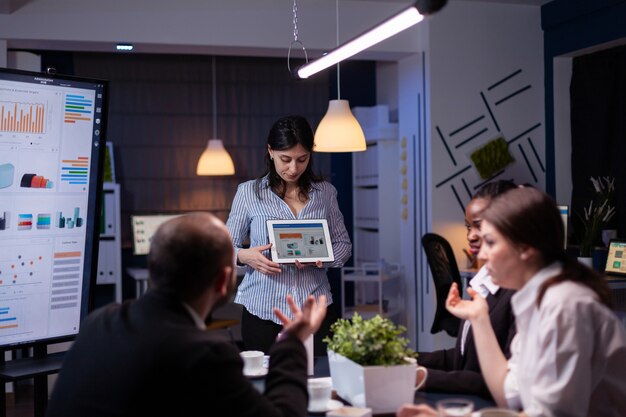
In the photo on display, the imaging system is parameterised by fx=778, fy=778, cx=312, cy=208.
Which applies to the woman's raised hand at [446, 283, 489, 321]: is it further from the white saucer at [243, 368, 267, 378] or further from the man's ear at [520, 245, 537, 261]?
the white saucer at [243, 368, 267, 378]

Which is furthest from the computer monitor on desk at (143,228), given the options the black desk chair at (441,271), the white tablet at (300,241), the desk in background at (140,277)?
the white tablet at (300,241)

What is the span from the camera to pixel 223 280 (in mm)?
1812

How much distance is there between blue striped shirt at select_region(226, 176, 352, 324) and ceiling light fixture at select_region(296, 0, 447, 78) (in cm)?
57

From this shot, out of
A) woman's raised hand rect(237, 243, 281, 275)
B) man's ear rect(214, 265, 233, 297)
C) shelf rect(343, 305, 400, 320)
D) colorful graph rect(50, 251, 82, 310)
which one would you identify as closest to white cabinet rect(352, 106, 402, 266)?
shelf rect(343, 305, 400, 320)

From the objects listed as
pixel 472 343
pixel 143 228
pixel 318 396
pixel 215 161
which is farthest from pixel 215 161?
pixel 318 396

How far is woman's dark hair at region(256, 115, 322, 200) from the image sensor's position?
334cm

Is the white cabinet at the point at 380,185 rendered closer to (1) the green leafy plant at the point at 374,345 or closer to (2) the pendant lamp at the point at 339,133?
(2) the pendant lamp at the point at 339,133

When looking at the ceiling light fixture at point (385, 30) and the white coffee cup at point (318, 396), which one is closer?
the white coffee cup at point (318, 396)

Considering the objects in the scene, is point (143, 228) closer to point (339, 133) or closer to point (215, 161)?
point (215, 161)

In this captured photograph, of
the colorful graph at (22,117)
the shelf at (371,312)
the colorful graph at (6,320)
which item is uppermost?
the colorful graph at (22,117)

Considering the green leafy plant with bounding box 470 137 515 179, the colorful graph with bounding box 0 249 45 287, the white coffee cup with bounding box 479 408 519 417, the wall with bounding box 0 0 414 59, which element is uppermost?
the wall with bounding box 0 0 414 59

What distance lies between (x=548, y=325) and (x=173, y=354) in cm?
86

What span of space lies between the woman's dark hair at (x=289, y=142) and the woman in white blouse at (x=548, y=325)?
4.82ft

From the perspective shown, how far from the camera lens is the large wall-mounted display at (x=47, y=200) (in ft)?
9.55
